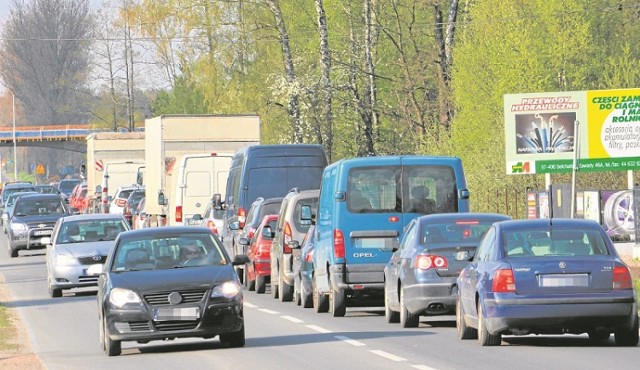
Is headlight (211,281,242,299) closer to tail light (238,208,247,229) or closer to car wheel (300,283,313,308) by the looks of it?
car wheel (300,283,313,308)

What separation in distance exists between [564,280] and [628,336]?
3.42ft

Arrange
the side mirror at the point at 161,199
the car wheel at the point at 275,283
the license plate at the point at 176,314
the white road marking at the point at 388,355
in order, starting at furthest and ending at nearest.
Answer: the side mirror at the point at 161,199 → the car wheel at the point at 275,283 → the license plate at the point at 176,314 → the white road marking at the point at 388,355

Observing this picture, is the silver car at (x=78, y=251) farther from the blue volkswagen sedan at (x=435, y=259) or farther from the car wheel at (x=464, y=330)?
the car wheel at (x=464, y=330)

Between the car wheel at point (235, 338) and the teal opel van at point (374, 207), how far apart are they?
176 inches

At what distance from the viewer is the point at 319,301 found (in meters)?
25.2

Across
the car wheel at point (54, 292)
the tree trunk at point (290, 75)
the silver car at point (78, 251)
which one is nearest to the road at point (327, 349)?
the silver car at point (78, 251)

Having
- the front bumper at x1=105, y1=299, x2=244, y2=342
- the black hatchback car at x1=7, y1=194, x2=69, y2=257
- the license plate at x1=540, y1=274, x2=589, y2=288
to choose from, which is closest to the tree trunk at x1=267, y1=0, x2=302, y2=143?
the black hatchback car at x1=7, y1=194, x2=69, y2=257

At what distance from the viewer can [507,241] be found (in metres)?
17.5

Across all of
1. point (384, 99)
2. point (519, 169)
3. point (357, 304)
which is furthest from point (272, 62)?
point (357, 304)

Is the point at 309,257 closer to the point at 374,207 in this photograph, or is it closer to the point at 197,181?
the point at 374,207

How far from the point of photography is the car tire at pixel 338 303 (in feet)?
77.9

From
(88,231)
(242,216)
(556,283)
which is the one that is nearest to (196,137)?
(242,216)

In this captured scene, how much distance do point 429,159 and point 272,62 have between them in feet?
144

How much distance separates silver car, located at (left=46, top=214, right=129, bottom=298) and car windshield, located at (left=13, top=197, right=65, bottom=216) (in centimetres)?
1874
